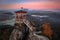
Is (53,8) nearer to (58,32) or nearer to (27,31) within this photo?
(58,32)

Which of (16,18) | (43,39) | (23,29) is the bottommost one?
(43,39)

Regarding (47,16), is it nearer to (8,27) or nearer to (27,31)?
(27,31)

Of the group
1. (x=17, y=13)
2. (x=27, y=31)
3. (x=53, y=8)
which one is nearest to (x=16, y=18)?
(x=17, y=13)

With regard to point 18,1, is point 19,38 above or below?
below

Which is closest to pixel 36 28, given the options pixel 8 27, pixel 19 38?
pixel 19 38

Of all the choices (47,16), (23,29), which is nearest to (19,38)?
(23,29)

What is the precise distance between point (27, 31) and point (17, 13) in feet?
0.93

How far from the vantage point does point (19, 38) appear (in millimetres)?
1791

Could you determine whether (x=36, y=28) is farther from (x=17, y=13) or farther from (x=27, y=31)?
(x=17, y=13)

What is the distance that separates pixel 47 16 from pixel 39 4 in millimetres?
203

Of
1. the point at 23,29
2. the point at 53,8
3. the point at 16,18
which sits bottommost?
the point at 23,29

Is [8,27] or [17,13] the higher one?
[17,13]

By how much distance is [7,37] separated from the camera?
1.79m

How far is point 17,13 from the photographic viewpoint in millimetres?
1808
